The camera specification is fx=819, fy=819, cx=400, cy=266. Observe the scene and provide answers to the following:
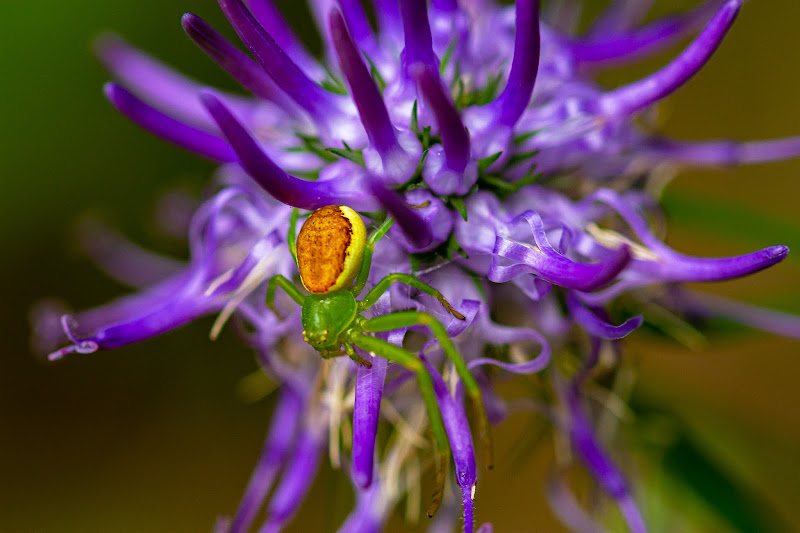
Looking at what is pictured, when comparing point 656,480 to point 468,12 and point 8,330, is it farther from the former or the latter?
point 8,330

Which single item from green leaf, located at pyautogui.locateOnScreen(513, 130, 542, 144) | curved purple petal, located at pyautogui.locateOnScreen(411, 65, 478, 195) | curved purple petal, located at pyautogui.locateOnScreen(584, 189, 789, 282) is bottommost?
curved purple petal, located at pyautogui.locateOnScreen(584, 189, 789, 282)

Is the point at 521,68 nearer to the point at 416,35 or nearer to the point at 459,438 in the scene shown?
the point at 416,35

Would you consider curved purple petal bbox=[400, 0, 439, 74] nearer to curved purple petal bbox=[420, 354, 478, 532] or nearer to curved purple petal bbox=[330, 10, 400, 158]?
curved purple petal bbox=[330, 10, 400, 158]

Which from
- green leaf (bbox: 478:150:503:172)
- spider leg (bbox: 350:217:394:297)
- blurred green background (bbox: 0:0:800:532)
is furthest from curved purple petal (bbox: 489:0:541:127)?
blurred green background (bbox: 0:0:800:532)

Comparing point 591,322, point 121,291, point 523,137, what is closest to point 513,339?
point 591,322

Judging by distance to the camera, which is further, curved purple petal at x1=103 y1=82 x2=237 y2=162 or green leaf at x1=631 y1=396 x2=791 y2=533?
green leaf at x1=631 y1=396 x2=791 y2=533

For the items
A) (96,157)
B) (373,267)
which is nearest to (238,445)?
A: (96,157)
